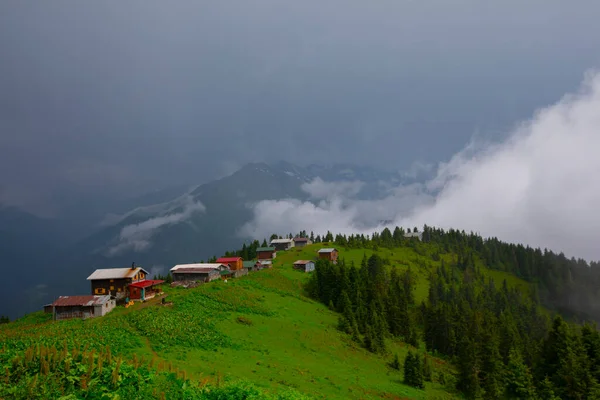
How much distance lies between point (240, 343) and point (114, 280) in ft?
138

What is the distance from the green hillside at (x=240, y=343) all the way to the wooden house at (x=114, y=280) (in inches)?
423

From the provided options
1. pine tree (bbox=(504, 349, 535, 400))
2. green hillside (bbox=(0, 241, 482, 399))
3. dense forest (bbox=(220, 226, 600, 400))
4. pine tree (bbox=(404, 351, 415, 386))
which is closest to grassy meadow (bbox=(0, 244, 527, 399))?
green hillside (bbox=(0, 241, 482, 399))

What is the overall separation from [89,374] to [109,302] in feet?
162

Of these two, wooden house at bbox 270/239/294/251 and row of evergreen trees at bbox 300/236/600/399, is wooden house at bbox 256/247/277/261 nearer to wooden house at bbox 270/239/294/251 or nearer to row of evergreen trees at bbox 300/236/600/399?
wooden house at bbox 270/239/294/251

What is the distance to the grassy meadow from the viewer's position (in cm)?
3409

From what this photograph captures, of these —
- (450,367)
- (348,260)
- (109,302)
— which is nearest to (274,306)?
(109,302)

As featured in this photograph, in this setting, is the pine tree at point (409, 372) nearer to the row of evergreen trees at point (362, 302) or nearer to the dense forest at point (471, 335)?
the dense forest at point (471, 335)

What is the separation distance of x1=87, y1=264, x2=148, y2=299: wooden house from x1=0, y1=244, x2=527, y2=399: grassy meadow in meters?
10.9

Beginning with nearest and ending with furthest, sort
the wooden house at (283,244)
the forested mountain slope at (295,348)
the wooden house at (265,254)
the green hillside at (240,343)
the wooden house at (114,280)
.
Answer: the forested mountain slope at (295,348) → the green hillside at (240,343) → the wooden house at (114,280) → the wooden house at (265,254) → the wooden house at (283,244)

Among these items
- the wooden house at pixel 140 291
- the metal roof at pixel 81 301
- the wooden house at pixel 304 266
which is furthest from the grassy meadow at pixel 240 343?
the wooden house at pixel 304 266

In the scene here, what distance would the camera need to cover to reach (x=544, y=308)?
610 feet

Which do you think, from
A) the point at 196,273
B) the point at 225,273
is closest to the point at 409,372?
the point at 196,273

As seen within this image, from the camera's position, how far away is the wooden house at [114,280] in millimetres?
73188

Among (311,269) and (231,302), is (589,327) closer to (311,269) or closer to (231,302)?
(231,302)
